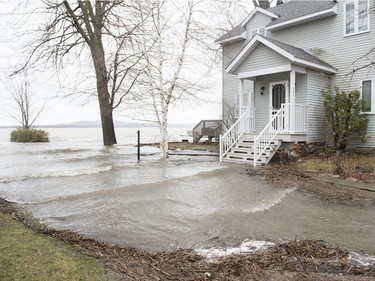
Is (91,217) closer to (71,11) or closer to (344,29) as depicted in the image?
(344,29)

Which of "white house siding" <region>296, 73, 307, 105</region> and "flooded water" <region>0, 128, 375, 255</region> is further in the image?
"white house siding" <region>296, 73, 307, 105</region>

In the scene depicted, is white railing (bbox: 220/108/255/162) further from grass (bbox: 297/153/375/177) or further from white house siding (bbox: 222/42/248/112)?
white house siding (bbox: 222/42/248/112)

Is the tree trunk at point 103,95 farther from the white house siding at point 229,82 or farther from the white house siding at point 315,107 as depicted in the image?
the white house siding at point 315,107

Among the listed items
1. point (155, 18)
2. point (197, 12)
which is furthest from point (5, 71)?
point (197, 12)

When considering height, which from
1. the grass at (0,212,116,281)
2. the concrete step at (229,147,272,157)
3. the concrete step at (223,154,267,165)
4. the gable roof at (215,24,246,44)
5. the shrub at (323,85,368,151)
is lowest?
the grass at (0,212,116,281)

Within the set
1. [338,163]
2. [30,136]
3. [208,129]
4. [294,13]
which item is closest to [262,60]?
[294,13]

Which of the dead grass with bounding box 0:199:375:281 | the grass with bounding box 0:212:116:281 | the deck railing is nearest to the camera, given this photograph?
the grass with bounding box 0:212:116:281

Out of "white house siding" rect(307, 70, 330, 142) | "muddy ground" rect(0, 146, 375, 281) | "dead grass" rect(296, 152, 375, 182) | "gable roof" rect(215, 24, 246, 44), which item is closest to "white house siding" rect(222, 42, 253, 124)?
"gable roof" rect(215, 24, 246, 44)

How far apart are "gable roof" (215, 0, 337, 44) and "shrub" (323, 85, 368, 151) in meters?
4.25

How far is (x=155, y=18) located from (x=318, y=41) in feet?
25.4

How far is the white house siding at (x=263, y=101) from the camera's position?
607 inches

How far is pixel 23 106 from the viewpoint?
32.6 meters

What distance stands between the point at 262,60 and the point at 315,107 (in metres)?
3.11

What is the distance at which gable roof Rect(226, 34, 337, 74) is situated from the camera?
41.0 feet
